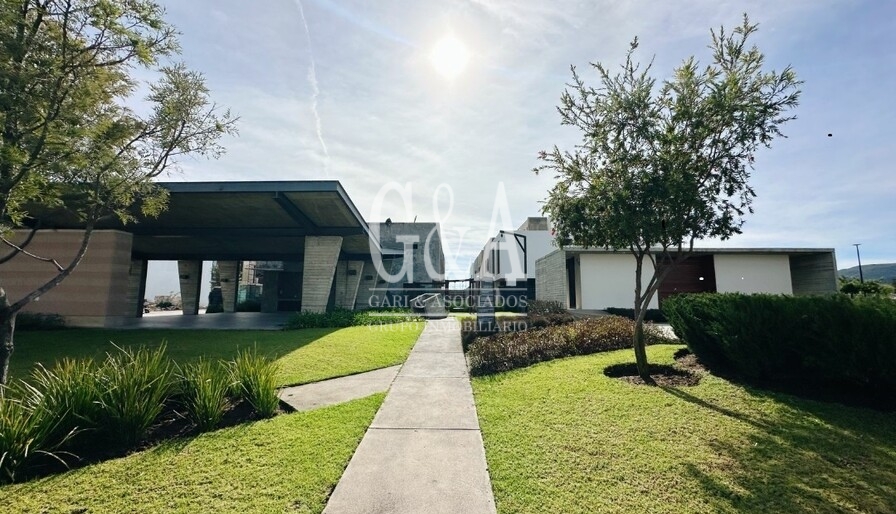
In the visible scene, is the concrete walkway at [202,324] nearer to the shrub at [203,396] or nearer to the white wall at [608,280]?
the shrub at [203,396]

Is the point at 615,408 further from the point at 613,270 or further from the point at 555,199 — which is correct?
the point at 613,270

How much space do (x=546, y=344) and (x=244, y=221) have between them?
1270 centimetres

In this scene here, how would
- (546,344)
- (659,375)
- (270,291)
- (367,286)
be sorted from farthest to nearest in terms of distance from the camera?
(270,291)
(367,286)
(546,344)
(659,375)

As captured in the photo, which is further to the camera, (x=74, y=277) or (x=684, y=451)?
(x=74, y=277)

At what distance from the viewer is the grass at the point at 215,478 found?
113 inches

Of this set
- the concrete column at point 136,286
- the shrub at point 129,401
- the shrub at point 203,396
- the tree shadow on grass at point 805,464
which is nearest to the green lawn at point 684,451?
the tree shadow on grass at point 805,464

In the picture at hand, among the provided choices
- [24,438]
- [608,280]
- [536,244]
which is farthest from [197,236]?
[536,244]

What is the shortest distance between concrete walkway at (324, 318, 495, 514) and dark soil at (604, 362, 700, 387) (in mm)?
2775

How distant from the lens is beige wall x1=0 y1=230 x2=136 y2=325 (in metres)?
13.1

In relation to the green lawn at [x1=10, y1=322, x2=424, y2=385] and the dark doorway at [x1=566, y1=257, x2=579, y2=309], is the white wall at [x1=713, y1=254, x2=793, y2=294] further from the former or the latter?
the green lawn at [x1=10, y1=322, x2=424, y2=385]

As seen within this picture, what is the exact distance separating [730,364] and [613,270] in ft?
38.0

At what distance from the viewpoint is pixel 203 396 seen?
435cm

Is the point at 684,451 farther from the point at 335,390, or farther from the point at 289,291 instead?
the point at 289,291

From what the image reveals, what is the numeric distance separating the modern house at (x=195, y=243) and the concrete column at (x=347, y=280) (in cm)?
103
